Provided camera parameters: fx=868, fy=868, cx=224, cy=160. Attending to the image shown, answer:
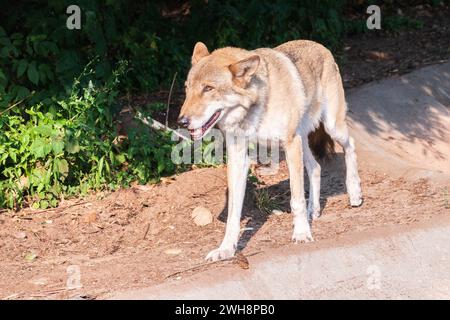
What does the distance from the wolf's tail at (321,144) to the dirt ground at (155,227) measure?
275 mm

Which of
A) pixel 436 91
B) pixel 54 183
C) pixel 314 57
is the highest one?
pixel 314 57

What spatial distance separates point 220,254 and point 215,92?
3.85 ft

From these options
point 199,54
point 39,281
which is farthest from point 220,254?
point 199,54

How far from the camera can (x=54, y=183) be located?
7.79m

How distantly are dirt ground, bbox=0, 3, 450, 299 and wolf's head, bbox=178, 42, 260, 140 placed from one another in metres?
1.02

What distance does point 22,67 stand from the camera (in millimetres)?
8477

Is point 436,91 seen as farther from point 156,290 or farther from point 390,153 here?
point 156,290

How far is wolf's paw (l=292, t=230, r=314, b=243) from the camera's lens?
654 centimetres

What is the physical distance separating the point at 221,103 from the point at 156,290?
152cm

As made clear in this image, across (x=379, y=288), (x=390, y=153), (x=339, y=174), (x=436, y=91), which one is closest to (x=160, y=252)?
(x=379, y=288)

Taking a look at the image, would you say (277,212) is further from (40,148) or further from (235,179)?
(40,148)

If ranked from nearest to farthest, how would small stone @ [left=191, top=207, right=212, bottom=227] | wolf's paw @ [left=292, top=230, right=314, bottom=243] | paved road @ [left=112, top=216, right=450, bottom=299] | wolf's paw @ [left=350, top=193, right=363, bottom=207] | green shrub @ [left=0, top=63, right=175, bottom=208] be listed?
paved road @ [left=112, top=216, right=450, bottom=299] → wolf's paw @ [left=292, top=230, right=314, bottom=243] → small stone @ [left=191, top=207, right=212, bottom=227] → green shrub @ [left=0, top=63, right=175, bottom=208] → wolf's paw @ [left=350, top=193, right=363, bottom=207]

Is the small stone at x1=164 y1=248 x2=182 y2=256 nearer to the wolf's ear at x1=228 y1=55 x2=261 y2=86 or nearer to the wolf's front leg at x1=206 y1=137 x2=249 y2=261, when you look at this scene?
the wolf's front leg at x1=206 y1=137 x2=249 y2=261

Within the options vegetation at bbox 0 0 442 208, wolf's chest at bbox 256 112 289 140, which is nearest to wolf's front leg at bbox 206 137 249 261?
wolf's chest at bbox 256 112 289 140
